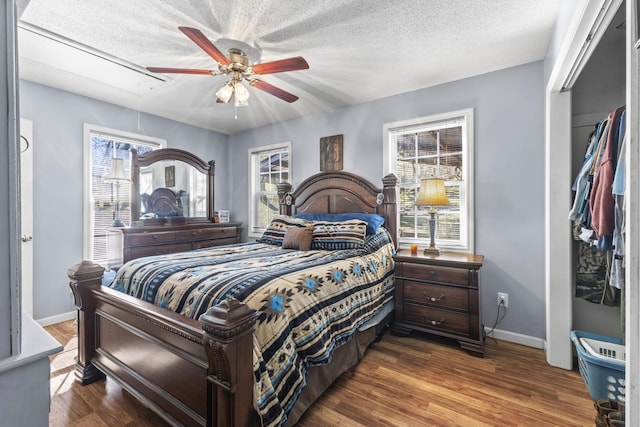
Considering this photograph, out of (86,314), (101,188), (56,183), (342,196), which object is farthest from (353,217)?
(56,183)

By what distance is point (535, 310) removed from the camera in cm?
260

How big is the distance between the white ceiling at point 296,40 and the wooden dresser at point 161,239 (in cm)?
157

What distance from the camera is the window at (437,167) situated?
117 inches

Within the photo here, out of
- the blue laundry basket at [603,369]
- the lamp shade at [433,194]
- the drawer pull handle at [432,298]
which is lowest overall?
the blue laundry basket at [603,369]

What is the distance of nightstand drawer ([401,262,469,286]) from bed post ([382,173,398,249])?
0.49 metres

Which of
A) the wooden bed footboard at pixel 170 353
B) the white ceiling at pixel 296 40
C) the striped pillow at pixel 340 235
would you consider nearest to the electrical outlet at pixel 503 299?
the striped pillow at pixel 340 235

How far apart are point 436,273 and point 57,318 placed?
392 centimetres

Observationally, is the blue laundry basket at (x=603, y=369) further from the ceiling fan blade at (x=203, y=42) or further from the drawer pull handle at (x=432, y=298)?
the ceiling fan blade at (x=203, y=42)

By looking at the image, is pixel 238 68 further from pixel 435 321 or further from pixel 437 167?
pixel 435 321

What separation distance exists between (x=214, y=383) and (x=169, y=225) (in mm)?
3046

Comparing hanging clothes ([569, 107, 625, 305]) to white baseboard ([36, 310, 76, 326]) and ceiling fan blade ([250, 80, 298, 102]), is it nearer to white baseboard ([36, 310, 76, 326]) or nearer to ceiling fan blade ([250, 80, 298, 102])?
ceiling fan blade ([250, 80, 298, 102])

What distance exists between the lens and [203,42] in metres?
1.83

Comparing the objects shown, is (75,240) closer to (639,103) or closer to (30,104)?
(30,104)

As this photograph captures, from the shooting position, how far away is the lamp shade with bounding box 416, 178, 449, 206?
2.73 m
